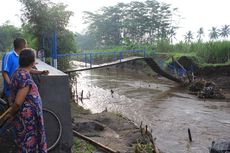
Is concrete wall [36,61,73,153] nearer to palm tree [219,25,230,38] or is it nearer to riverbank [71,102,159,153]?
riverbank [71,102,159,153]

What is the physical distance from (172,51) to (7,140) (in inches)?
1096

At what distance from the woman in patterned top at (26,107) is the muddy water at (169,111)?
5381 millimetres

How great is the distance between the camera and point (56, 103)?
4.94 m

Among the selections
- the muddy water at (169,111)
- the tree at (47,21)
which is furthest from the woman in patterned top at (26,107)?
the tree at (47,21)

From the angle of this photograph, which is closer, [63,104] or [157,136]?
[63,104]

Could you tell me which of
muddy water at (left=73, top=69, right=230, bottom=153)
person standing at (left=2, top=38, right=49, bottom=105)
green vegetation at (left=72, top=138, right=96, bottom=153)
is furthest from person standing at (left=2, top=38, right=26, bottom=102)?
muddy water at (left=73, top=69, right=230, bottom=153)

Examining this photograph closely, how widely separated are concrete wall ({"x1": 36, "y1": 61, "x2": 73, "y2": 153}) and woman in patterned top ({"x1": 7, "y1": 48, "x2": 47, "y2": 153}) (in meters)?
1.38

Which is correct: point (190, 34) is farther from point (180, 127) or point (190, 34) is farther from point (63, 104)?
point (63, 104)

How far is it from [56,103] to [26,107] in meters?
1.57

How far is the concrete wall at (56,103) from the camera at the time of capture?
192 inches

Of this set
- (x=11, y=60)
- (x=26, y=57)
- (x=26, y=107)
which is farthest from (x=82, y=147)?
(x=26, y=57)

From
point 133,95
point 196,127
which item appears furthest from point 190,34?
point 196,127

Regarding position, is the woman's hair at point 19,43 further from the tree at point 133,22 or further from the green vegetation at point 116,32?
the tree at point 133,22

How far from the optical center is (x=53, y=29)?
15.1 m
